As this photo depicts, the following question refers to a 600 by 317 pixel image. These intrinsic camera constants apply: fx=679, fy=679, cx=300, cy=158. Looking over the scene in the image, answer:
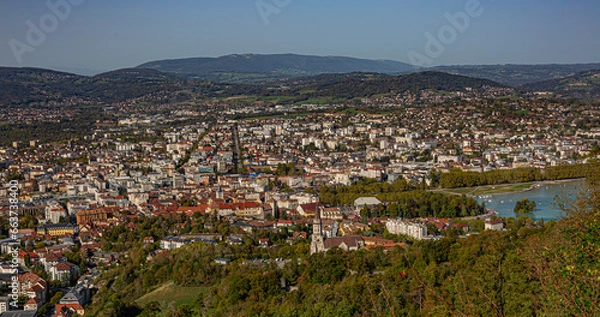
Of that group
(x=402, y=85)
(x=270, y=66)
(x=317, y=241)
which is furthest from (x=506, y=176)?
(x=270, y=66)

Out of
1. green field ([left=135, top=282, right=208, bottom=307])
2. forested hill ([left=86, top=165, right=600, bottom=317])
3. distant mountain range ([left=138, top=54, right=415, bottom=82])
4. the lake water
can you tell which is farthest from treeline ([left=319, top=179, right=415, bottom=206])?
distant mountain range ([left=138, top=54, right=415, bottom=82])

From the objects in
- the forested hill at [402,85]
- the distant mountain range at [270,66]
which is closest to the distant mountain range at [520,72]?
the distant mountain range at [270,66]

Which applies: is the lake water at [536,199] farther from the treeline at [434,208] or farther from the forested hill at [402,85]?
the forested hill at [402,85]

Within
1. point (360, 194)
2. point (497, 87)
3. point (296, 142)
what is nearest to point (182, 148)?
point (296, 142)

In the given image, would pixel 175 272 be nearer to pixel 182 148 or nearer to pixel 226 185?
pixel 226 185

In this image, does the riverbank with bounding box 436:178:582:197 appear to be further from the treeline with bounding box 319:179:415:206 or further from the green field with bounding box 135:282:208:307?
the green field with bounding box 135:282:208:307

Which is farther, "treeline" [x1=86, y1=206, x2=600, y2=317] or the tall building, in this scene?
the tall building

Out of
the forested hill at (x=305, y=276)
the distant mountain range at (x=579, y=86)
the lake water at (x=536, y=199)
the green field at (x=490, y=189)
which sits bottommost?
the green field at (x=490, y=189)
